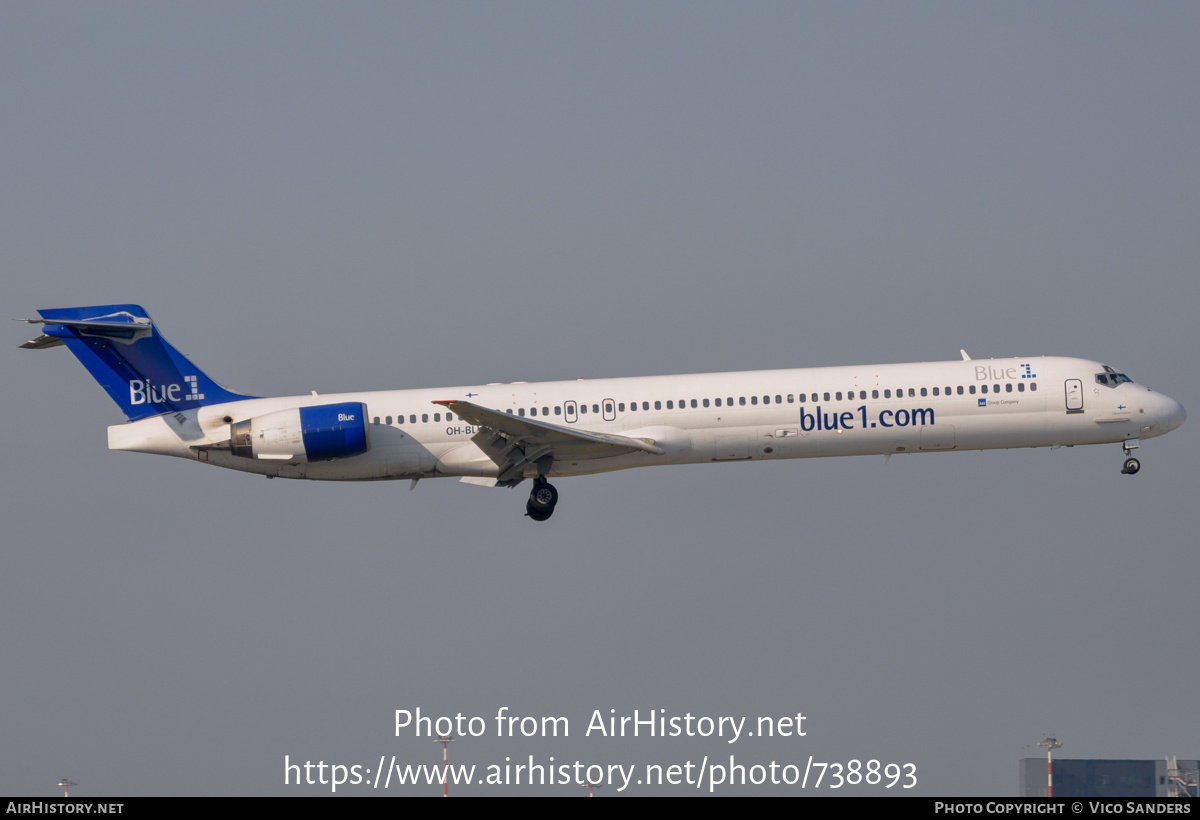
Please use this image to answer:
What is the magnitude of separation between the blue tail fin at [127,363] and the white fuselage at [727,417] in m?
0.53

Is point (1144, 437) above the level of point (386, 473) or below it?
above

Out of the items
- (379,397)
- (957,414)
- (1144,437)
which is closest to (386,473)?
(379,397)

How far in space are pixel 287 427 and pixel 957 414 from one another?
16885mm

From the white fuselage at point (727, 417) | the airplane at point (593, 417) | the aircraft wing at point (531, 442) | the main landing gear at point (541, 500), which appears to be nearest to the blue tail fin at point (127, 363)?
the airplane at point (593, 417)

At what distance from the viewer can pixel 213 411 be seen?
3841cm

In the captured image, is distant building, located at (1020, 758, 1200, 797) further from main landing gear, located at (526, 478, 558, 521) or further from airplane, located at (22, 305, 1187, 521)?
main landing gear, located at (526, 478, 558, 521)

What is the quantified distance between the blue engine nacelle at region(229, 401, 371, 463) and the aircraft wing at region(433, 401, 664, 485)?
250 cm

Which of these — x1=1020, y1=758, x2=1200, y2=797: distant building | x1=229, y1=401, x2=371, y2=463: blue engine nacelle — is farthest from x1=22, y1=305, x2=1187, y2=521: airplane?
x1=1020, y1=758, x2=1200, y2=797: distant building

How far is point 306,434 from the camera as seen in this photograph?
36594 mm

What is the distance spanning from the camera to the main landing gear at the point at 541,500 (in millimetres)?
37938
